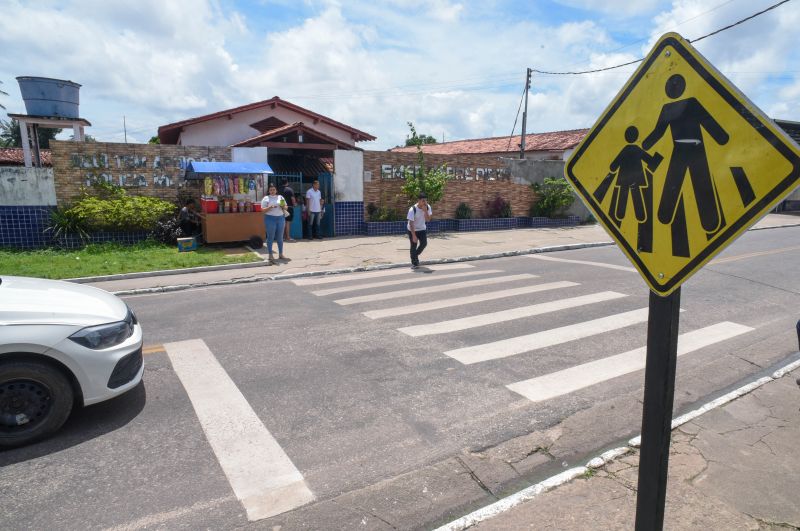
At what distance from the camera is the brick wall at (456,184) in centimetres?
1675

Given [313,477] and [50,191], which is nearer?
[313,477]

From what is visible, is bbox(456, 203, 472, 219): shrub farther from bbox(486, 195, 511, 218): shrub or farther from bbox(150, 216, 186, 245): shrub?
bbox(150, 216, 186, 245): shrub

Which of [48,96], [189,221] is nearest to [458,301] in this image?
[189,221]

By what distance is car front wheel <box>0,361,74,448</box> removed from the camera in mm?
3688

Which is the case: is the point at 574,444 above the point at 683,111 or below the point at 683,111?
below

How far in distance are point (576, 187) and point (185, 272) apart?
991 cm

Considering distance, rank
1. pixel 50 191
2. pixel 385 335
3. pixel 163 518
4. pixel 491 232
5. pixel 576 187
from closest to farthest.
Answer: pixel 576 187 → pixel 163 518 → pixel 385 335 → pixel 50 191 → pixel 491 232

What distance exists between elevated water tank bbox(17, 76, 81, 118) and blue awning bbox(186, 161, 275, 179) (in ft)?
23.3

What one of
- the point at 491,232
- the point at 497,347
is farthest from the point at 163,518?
the point at 491,232

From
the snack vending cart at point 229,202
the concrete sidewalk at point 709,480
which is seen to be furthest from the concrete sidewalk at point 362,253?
the concrete sidewalk at point 709,480

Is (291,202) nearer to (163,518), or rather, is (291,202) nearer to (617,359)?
(617,359)

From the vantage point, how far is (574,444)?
3.93m

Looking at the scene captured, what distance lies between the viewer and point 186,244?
41.6 feet

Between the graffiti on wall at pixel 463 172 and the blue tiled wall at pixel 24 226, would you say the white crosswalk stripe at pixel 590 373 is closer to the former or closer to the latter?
the graffiti on wall at pixel 463 172
